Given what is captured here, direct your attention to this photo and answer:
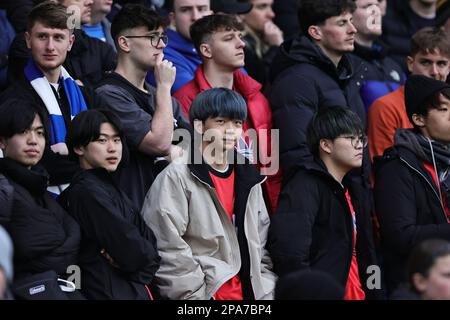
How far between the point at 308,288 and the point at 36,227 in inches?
64.9

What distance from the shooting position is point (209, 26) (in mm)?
8414

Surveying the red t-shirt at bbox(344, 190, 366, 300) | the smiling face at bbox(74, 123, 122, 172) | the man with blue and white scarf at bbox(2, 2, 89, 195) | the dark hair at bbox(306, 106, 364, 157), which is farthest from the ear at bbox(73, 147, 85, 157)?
the red t-shirt at bbox(344, 190, 366, 300)

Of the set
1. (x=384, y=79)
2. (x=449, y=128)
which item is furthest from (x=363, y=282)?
(x=384, y=79)

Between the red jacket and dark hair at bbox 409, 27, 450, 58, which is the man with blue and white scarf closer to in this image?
the red jacket

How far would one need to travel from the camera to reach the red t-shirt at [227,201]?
267 inches

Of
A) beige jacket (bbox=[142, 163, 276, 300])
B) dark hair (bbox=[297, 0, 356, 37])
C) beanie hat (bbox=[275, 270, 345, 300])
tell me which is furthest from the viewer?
dark hair (bbox=[297, 0, 356, 37])

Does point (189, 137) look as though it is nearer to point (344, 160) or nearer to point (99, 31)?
point (344, 160)

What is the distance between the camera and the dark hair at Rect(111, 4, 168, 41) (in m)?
7.84

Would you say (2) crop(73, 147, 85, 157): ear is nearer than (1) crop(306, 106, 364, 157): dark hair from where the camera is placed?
Yes

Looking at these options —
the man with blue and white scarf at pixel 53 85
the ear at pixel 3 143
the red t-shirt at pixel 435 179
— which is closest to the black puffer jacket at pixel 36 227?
the ear at pixel 3 143

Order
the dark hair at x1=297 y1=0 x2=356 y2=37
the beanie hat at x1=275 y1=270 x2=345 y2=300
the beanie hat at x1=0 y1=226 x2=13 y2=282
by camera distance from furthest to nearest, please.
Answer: the dark hair at x1=297 y1=0 x2=356 y2=37, the beanie hat at x1=275 y1=270 x2=345 y2=300, the beanie hat at x1=0 y1=226 x2=13 y2=282

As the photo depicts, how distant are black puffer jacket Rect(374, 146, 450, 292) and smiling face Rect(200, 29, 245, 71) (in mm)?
1363

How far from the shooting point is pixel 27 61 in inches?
296

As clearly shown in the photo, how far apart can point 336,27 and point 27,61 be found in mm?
2492
